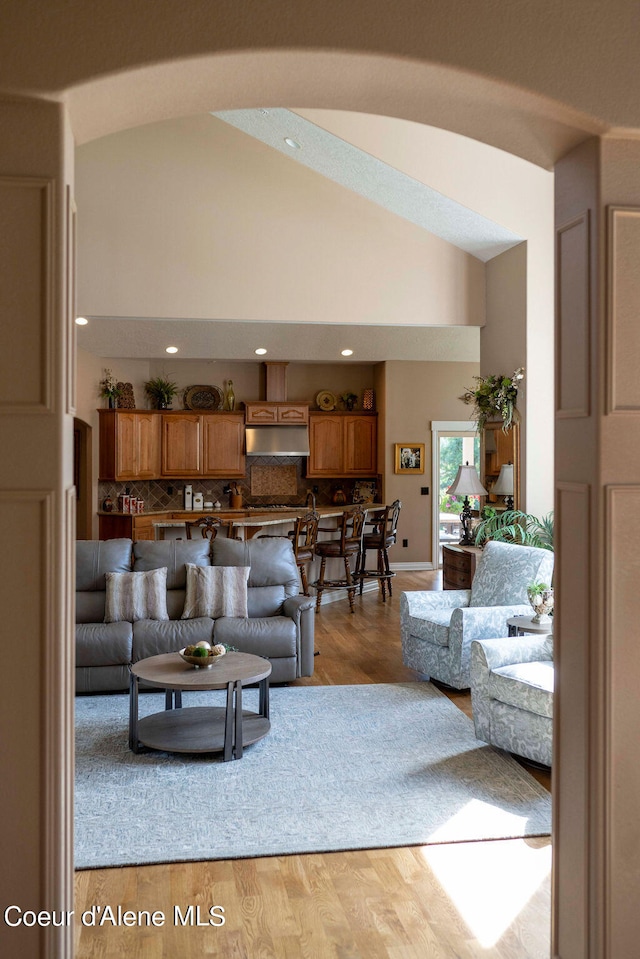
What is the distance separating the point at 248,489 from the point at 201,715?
7049mm

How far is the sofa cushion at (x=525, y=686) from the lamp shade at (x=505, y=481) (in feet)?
9.63

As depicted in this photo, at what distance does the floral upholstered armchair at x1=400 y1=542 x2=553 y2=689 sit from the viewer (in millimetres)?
5535

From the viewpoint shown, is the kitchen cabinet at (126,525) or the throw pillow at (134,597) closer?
the throw pillow at (134,597)

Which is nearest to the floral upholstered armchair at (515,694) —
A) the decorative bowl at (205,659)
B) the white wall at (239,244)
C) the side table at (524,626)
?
the side table at (524,626)

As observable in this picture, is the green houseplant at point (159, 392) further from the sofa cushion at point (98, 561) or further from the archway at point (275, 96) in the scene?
the archway at point (275, 96)

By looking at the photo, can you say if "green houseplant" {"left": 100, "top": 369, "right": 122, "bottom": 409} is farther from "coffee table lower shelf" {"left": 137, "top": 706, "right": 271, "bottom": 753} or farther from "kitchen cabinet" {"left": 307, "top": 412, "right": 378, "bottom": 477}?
"coffee table lower shelf" {"left": 137, "top": 706, "right": 271, "bottom": 753}

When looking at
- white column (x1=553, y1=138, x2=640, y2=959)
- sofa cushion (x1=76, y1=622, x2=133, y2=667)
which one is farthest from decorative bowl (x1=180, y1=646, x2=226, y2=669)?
white column (x1=553, y1=138, x2=640, y2=959)

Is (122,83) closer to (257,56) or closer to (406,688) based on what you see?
(257,56)

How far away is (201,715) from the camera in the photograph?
16.5 feet

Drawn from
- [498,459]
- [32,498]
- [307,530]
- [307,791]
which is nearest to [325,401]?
[307,530]

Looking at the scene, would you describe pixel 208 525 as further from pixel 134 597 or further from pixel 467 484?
pixel 467 484

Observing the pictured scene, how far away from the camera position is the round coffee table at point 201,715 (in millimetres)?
4531

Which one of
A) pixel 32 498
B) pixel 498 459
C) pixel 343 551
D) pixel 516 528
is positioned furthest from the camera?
pixel 343 551

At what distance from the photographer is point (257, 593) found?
20.1 ft
